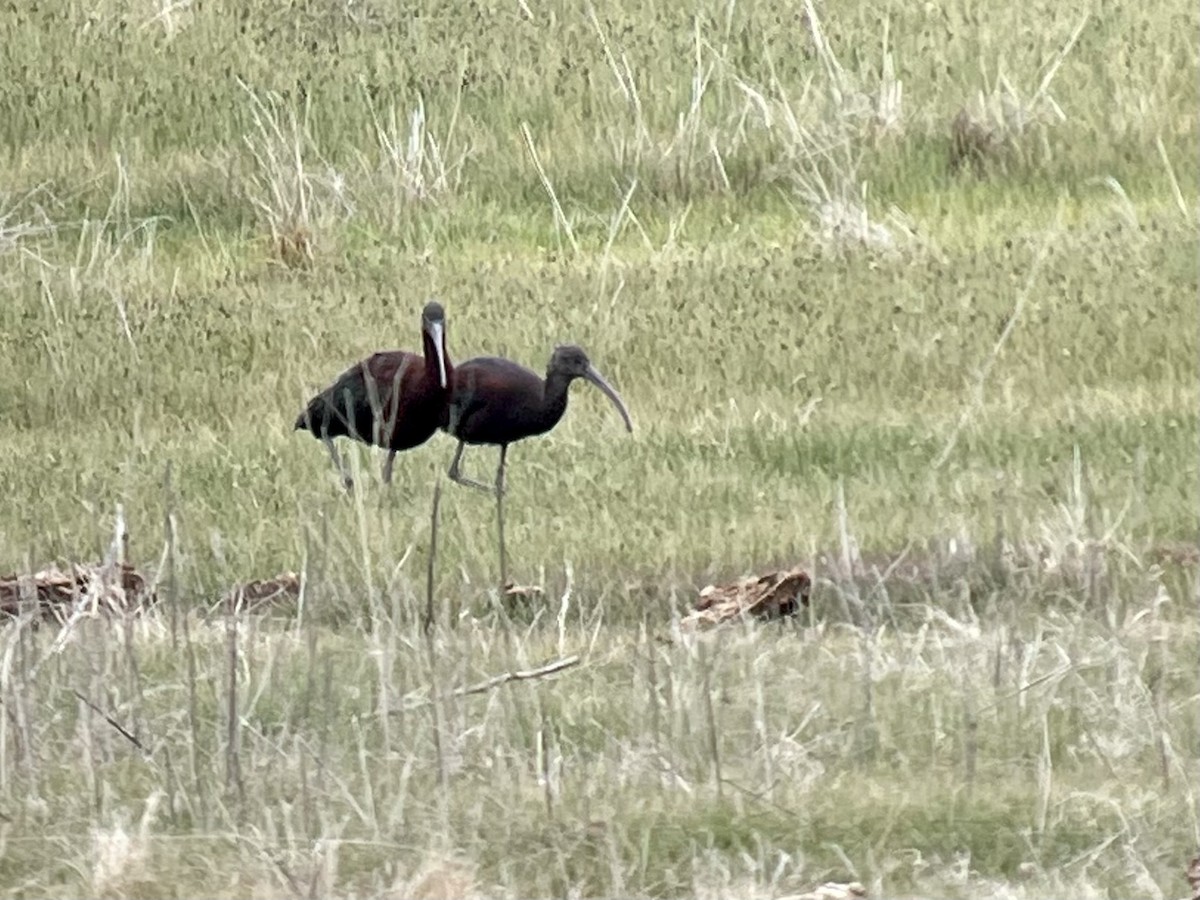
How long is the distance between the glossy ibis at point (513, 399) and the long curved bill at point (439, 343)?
8cm

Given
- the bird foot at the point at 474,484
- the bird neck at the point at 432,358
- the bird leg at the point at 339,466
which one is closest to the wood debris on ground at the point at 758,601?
the bird foot at the point at 474,484

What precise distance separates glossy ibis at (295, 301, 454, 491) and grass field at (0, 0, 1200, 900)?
9.7 inches

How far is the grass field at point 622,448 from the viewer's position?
5.49 metres

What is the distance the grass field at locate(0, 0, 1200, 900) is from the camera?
549 cm

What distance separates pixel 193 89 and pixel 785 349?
5343mm

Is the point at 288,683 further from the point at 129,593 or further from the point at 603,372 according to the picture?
the point at 603,372

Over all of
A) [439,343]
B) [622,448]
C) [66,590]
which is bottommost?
[622,448]

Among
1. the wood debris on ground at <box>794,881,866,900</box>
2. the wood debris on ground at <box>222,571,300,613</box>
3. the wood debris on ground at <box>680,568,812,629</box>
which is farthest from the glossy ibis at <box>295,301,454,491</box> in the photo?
the wood debris on ground at <box>794,881,866,900</box>

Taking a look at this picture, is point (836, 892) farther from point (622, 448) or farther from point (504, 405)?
point (622, 448)

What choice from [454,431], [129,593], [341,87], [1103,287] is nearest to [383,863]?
[129,593]

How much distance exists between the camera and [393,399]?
9633 millimetres

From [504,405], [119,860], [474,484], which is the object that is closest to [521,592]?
[504,405]

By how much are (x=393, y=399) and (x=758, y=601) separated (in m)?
2.16

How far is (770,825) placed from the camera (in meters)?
5.40
